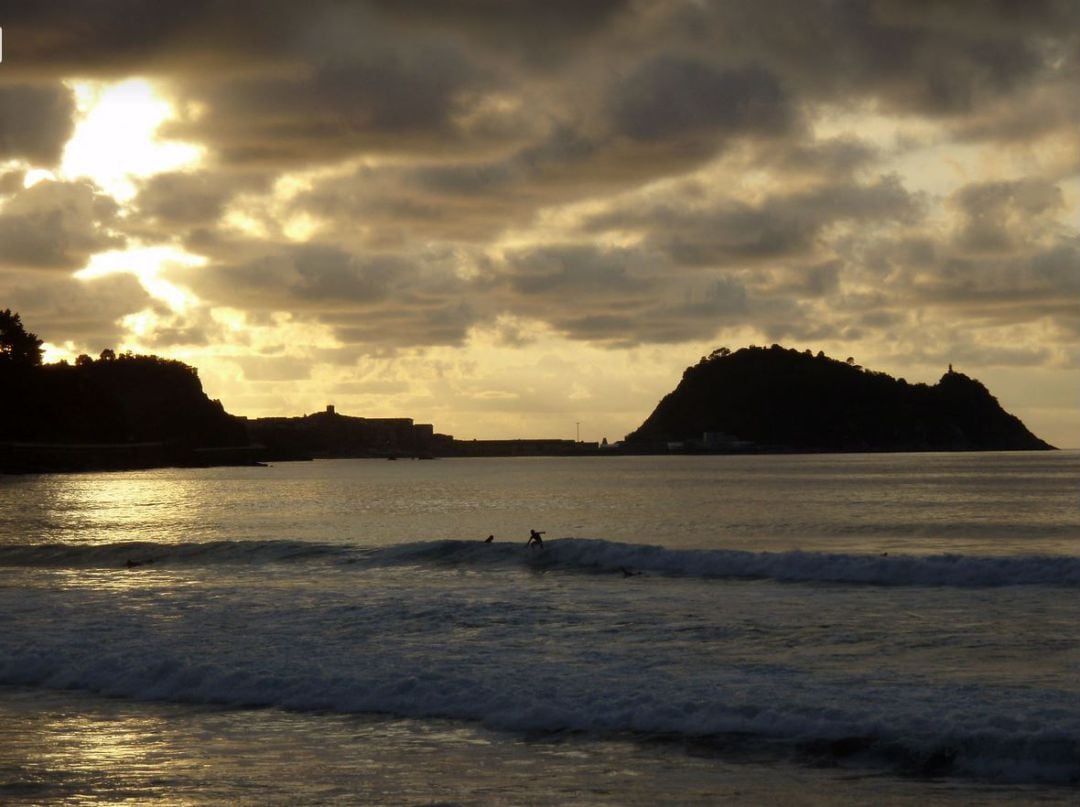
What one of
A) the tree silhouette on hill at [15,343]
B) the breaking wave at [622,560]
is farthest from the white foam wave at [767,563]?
the tree silhouette on hill at [15,343]

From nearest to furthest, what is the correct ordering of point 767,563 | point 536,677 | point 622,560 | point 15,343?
point 536,677
point 767,563
point 622,560
point 15,343

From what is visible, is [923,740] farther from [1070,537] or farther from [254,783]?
[1070,537]

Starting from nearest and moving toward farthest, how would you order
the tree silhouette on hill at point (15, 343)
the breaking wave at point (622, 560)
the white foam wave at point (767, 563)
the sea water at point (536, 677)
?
the sea water at point (536, 677), the white foam wave at point (767, 563), the breaking wave at point (622, 560), the tree silhouette on hill at point (15, 343)

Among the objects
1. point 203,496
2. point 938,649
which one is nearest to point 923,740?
point 938,649

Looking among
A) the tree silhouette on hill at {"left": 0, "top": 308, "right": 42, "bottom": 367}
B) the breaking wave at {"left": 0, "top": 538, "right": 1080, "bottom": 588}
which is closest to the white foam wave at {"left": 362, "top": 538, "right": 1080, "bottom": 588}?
the breaking wave at {"left": 0, "top": 538, "right": 1080, "bottom": 588}

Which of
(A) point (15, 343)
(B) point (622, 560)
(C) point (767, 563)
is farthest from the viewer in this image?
(A) point (15, 343)

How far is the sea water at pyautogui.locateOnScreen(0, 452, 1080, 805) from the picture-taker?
1355cm

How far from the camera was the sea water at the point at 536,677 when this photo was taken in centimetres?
1355

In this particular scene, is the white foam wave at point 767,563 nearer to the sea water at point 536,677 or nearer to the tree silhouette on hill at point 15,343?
the sea water at point 536,677

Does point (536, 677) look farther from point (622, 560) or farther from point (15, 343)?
point (15, 343)

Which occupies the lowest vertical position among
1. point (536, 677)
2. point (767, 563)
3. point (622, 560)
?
point (536, 677)

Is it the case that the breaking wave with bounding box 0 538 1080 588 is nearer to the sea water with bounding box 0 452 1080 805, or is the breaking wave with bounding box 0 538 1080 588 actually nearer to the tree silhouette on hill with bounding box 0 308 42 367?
the sea water with bounding box 0 452 1080 805

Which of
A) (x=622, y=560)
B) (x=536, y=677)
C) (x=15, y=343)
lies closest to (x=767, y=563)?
(x=622, y=560)

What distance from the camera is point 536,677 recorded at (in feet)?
60.3
